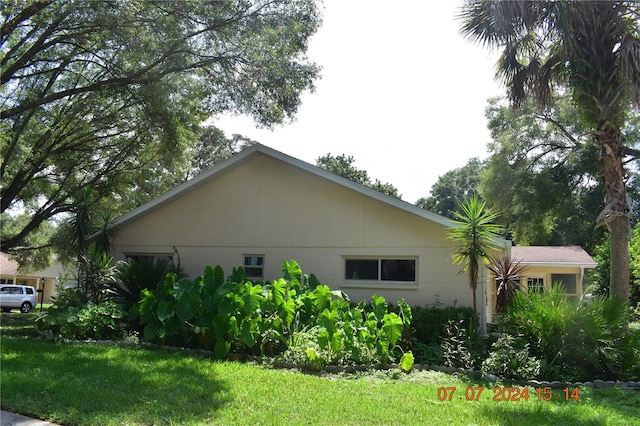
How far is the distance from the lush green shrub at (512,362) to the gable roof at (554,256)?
11255mm

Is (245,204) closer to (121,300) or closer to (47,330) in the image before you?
(121,300)

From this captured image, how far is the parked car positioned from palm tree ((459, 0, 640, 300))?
1096 inches

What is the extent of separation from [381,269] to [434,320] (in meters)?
2.09

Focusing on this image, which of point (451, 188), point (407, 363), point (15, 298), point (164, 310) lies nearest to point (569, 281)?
point (407, 363)

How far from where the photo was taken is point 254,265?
13.5m

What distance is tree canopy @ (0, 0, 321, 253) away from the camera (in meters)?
12.1

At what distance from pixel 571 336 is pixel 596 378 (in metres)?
0.76

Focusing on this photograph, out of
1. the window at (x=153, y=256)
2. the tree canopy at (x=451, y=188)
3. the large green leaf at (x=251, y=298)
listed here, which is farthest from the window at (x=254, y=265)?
the tree canopy at (x=451, y=188)

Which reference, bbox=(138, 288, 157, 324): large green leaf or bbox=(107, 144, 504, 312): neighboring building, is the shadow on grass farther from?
bbox=(107, 144, 504, 312): neighboring building

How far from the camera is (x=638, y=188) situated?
28.4 metres

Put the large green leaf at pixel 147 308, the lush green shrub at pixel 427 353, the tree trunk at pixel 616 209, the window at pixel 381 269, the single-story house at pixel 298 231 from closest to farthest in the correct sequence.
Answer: the lush green shrub at pixel 427 353
the large green leaf at pixel 147 308
the tree trunk at pixel 616 209
the single-story house at pixel 298 231
the window at pixel 381 269

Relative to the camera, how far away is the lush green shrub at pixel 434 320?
10.1m

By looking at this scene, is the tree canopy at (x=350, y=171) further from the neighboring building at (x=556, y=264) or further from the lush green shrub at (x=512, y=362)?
the lush green shrub at (x=512, y=362)

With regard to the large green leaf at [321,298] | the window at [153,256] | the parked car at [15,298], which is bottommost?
the parked car at [15,298]
